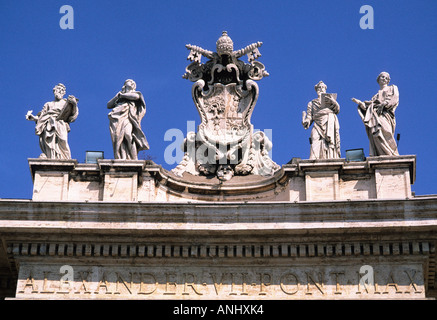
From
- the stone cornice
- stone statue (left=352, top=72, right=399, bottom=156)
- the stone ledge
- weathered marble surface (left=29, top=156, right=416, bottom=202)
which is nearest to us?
the stone cornice

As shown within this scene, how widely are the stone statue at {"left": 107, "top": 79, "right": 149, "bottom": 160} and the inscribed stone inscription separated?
313 centimetres

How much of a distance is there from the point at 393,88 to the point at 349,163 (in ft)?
7.87

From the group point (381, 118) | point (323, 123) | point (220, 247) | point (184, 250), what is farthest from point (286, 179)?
point (184, 250)

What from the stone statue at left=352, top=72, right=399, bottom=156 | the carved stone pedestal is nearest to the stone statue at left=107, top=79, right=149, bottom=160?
the carved stone pedestal

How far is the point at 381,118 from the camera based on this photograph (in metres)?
30.7

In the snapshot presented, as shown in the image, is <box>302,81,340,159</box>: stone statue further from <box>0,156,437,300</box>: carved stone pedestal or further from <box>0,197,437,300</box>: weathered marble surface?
<box>0,197,437,300</box>: weathered marble surface

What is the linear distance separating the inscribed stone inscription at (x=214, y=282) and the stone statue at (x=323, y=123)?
3.04 m

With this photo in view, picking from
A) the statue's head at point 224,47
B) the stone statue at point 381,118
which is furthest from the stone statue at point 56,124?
the stone statue at point 381,118

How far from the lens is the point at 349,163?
3011 centimetres

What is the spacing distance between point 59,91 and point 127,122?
2.03m

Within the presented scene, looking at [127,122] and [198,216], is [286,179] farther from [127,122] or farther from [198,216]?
[127,122]

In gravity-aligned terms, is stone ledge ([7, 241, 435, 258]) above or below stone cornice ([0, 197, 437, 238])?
below

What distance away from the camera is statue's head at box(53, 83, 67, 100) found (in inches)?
1247

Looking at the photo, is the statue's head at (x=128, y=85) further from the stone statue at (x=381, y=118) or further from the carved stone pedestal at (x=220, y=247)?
the stone statue at (x=381, y=118)
